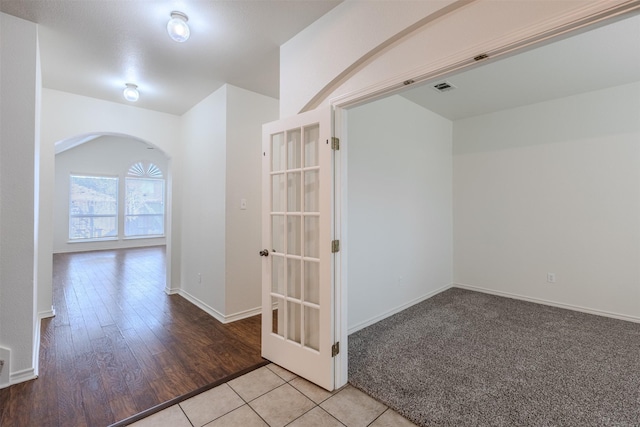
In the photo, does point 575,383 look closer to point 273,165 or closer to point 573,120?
point 273,165

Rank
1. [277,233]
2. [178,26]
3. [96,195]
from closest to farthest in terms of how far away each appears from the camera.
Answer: [178,26] < [277,233] < [96,195]

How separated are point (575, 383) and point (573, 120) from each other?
3.24 meters

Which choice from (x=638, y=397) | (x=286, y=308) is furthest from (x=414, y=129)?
(x=638, y=397)

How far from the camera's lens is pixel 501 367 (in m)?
2.41

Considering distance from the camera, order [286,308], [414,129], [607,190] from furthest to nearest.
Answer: [414,129] < [607,190] < [286,308]

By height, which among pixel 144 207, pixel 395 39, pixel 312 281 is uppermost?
pixel 395 39

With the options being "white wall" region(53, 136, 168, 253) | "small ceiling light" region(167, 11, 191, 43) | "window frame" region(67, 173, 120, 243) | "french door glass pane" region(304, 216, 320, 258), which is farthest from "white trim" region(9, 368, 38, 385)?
"window frame" region(67, 173, 120, 243)

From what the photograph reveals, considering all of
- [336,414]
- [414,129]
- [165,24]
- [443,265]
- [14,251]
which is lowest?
[336,414]

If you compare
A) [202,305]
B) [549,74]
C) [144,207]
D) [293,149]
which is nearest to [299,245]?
[293,149]

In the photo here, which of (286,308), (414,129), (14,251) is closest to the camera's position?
(14,251)

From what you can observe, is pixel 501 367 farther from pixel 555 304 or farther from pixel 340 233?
pixel 555 304

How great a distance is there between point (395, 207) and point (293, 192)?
181 centimetres

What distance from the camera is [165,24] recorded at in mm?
2262

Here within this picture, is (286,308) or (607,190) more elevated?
(607,190)
